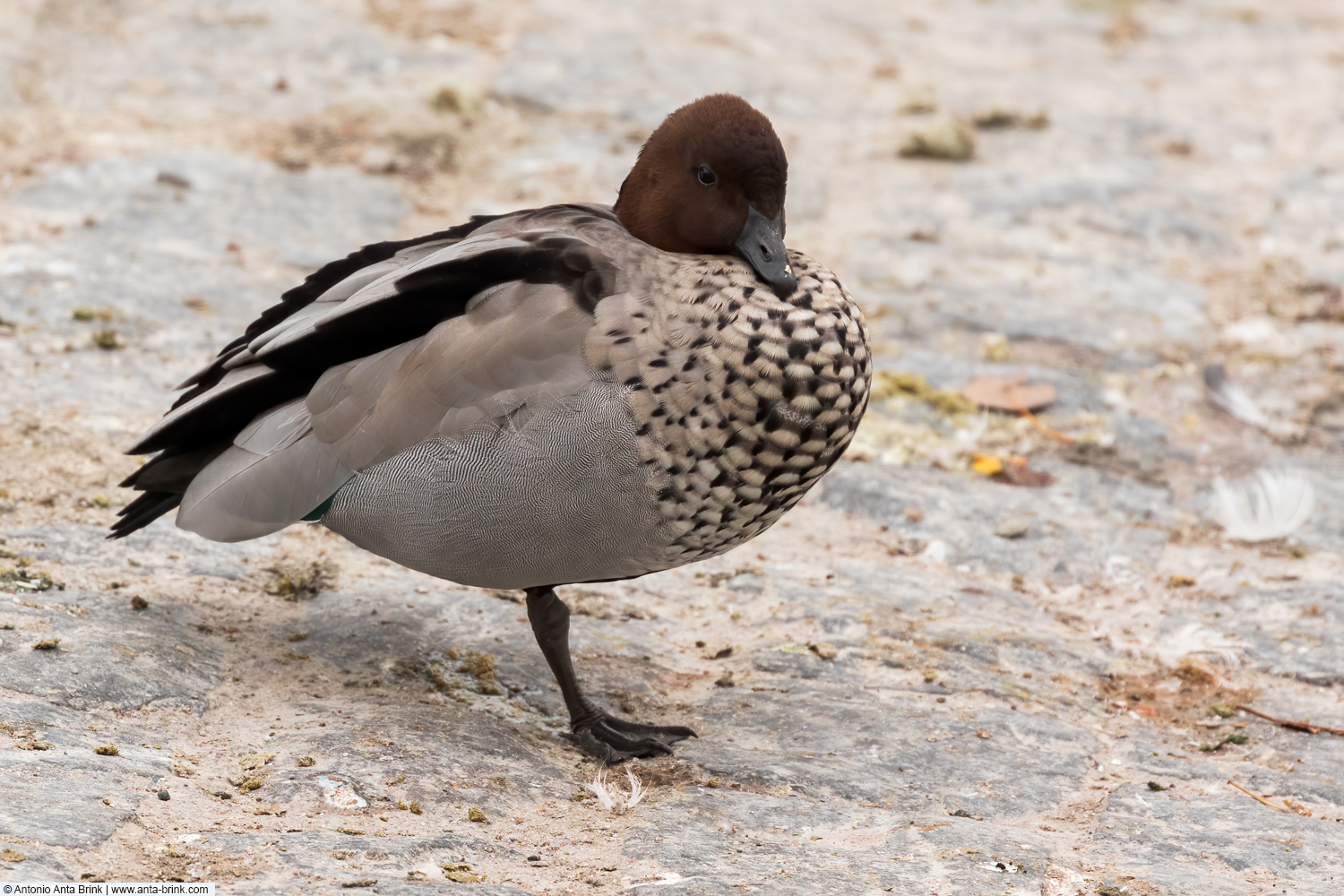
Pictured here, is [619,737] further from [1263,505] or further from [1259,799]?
[1263,505]

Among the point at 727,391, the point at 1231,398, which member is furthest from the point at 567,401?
the point at 1231,398

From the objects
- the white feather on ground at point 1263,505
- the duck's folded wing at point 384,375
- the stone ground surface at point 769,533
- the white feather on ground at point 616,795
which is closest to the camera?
the stone ground surface at point 769,533

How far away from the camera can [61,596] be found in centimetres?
326

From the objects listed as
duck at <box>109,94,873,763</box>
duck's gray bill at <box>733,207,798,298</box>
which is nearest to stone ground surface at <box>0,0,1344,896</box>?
duck at <box>109,94,873,763</box>

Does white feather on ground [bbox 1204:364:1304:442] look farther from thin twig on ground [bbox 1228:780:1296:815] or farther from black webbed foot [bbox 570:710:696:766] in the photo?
black webbed foot [bbox 570:710:696:766]

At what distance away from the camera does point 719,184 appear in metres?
3.20

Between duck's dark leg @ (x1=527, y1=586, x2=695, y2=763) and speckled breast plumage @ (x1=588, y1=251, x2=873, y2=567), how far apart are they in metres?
0.34

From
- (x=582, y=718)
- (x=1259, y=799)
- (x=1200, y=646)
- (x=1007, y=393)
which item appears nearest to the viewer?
(x=1259, y=799)

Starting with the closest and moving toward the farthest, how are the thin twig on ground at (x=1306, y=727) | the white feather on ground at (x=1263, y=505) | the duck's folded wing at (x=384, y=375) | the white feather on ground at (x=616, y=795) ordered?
1. the white feather on ground at (x=616, y=795)
2. the duck's folded wing at (x=384, y=375)
3. the thin twig on ground at (x=1306, y=727)
4. the white feather on ground at (x=1263, y=505)

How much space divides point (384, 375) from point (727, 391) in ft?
2.50

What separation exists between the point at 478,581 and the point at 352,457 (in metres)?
0.39

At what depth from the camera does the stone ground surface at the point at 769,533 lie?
271 centimetres

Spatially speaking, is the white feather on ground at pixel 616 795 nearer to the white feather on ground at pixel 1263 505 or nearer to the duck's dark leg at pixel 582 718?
the duck's dark leg at pixel 582 718

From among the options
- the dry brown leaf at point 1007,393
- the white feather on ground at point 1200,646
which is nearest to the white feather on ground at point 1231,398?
the dry brown leaf at point 1007,393
